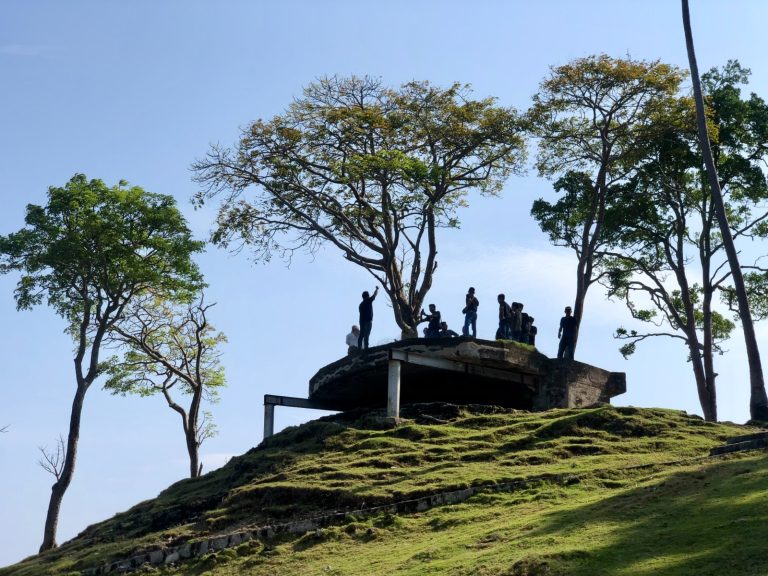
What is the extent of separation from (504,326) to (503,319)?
226mm

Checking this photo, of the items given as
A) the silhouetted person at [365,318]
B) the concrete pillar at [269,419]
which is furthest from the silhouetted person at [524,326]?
the concrete pillar at [269,419]

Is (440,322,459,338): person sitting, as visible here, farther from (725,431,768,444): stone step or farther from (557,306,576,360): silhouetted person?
(725,431,768,444): stone step

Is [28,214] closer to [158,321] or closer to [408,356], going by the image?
[158,321]

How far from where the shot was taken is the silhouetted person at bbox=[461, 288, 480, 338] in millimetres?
36000

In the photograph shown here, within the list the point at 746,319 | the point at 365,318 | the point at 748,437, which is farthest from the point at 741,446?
the point at 365,318

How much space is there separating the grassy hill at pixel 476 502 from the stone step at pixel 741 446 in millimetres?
838

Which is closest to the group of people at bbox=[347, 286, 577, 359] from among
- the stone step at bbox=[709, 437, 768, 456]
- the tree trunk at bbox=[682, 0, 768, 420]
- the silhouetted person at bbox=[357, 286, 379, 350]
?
the silhouetted person at bbox=[357, 286, 379, 350]

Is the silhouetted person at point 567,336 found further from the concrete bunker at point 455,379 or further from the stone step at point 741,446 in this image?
the stone step at point 741,446

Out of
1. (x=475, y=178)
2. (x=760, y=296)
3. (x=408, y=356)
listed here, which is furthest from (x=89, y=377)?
(x=760, y=296)

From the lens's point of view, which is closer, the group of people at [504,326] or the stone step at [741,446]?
the stone step at [741,446]

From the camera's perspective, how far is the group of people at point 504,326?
119ft

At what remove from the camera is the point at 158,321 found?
41.9 metres

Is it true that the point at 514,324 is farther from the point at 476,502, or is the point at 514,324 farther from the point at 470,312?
the point at 476,502

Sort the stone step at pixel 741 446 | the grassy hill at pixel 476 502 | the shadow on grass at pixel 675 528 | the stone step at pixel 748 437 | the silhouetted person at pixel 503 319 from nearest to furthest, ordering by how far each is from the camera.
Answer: the shadow on grass at pixel 675 528, the grassy hill at pixel 476 502, the stone step at pixel 741 446, the stone step at pixel 748 437, the silhouetted person at pixel 503 319
